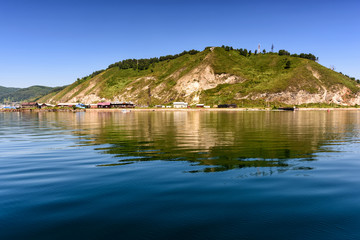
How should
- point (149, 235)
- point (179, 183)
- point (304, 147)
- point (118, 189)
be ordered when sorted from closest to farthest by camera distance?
point (149, 235)
point (118, 189)
point (179, 183)
point (304, 147)

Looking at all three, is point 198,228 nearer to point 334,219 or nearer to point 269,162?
point 334,219

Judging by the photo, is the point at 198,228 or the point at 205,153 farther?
the point at 205,153

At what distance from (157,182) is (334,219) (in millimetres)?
8146

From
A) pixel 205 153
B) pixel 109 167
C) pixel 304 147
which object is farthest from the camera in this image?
pixel 304 147

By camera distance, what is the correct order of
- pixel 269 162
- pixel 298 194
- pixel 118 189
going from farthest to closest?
pixel 269 162, pixel 118 189, pixel 298 194

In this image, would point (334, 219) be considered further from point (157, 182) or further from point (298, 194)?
point (157, 182)

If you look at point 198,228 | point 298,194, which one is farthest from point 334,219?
point 198,228

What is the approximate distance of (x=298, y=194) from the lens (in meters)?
11.6

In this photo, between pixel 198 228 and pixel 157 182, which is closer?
pixel 198 228

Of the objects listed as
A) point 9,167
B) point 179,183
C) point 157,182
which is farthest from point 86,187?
point 9,167

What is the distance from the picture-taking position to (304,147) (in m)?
25.0

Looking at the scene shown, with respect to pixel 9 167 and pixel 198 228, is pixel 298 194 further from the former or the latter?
pixel 9 167

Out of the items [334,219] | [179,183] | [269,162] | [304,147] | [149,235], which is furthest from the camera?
[304,147]

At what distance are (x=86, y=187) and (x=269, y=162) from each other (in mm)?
12588
